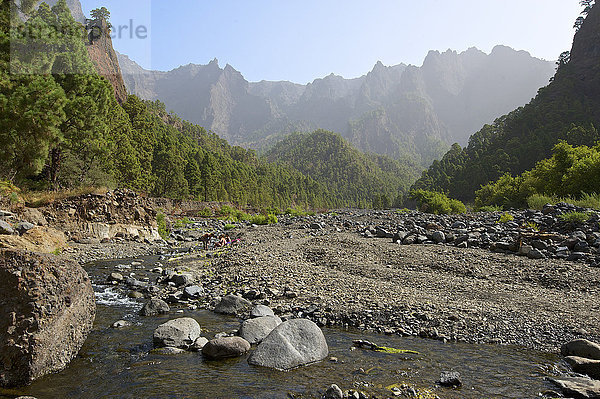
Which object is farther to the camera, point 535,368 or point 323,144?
point 323,144

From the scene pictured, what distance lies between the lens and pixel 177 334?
6191 mm

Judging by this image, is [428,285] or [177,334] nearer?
[177,334]

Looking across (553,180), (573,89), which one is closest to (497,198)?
(553,180)

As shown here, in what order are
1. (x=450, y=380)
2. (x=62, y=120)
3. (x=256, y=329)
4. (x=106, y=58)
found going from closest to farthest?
1. (x=450, y=380)
2. (x=256, y=329)
3. (x=62, y=120)
4. (x=106, y=58)

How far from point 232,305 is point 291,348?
2.99 metres

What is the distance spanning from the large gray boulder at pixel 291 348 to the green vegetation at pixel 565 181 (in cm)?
2166

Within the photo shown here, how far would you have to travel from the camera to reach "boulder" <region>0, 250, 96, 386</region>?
174 inches

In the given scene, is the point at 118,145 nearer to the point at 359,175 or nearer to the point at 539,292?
the point at 539,292

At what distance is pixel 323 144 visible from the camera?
595ft

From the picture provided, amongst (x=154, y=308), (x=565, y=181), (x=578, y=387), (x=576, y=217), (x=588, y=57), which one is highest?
(x=588, y=57)

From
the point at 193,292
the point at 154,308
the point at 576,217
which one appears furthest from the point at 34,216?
the point at 576,217

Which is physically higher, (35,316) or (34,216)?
(35,316)

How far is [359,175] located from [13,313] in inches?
6508

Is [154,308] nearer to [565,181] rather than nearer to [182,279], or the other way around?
[182,279]
